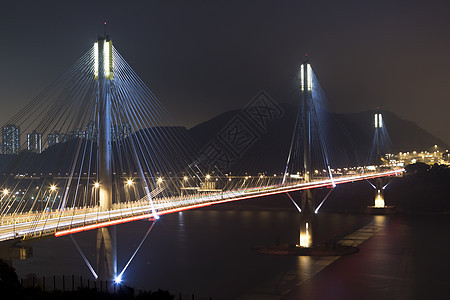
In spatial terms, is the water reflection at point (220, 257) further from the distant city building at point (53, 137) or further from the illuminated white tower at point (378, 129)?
the illuminated white tower at point (378, 129)

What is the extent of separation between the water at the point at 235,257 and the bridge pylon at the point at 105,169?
466cm

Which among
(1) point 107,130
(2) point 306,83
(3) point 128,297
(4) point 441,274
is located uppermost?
(2) point 306,83

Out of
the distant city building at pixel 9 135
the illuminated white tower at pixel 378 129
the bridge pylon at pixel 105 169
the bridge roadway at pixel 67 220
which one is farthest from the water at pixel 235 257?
the illuminated white tower at pixel 378 129

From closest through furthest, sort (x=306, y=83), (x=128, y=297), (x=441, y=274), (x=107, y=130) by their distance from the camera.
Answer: (x=128, y=297) < (x=107, y=130) < (x=441, y=274) < (x=306, y=83)

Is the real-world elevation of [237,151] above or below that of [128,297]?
above

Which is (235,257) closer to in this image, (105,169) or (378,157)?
(105,169)

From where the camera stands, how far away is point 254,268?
21766 millimetres

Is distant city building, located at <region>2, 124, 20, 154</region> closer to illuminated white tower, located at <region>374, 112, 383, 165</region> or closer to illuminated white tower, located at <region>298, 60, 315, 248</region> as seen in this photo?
illuminated white tower, located at <region>298, 60, 315, 248</region>

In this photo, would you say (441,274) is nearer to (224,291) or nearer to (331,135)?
(224,291)

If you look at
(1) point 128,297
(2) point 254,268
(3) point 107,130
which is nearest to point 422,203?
(2) point 254,268

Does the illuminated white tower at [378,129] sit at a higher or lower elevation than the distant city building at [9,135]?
higher

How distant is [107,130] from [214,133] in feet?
214

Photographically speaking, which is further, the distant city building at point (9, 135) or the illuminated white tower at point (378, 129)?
the illuminated white tower at point (378, 129)

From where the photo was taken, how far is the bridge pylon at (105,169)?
45.0 feet
